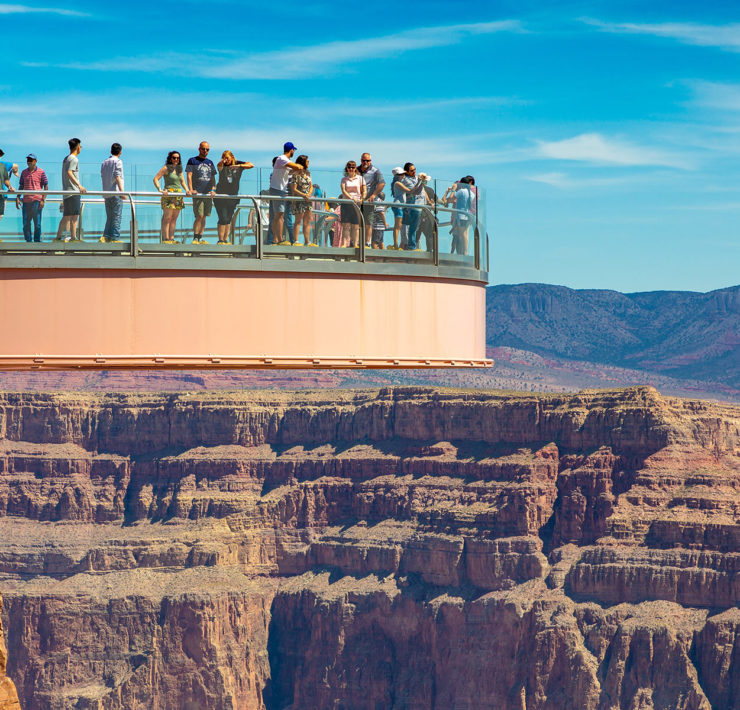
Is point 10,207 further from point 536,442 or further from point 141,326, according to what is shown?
point 536,442

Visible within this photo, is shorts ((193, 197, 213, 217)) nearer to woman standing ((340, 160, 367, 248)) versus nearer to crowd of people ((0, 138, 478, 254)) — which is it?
crowd of people ((0, 138, 478, 254))

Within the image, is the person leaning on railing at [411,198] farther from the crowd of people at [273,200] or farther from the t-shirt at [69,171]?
the t-shirt at [69,171]

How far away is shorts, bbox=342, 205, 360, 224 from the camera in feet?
81.2

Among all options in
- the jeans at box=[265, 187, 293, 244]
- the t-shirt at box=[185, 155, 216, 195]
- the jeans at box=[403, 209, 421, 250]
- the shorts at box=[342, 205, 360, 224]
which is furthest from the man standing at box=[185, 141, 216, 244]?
the jeans at box=[403, 209, 421, 250]

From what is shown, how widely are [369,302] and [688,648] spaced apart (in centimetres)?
15290

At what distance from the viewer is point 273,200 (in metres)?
24.0

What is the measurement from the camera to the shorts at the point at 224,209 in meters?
24.0

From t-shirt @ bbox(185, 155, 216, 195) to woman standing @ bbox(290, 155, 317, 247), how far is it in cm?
130

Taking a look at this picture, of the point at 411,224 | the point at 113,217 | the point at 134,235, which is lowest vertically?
the point at 134,235

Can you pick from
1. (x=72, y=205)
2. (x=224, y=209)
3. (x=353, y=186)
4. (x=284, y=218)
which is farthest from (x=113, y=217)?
(x=353, y=186)

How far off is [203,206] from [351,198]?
2.90 metres

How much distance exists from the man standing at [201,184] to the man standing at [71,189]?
1643 millimetres

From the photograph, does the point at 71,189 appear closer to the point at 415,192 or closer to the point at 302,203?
the point at 302,203

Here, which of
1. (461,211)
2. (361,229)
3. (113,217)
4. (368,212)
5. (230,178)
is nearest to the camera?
(113,217)
